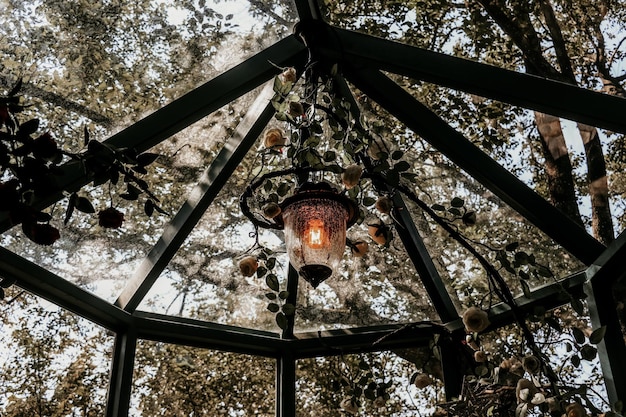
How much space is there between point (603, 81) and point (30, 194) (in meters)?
3.54

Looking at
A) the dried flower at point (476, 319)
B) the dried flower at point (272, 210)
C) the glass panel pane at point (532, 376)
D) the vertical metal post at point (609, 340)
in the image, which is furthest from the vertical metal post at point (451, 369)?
the dried flower at point (272, 210)

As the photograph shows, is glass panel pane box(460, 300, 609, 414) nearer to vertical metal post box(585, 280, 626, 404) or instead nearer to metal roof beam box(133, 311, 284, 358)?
vertical metal post box(585, 280, 626, 404)

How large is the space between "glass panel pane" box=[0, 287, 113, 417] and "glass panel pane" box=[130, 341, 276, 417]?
0.74 feet

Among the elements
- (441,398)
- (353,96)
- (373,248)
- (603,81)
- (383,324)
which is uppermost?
(603,81)

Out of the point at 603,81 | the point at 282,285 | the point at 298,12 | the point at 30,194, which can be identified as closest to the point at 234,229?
the point at 282,285

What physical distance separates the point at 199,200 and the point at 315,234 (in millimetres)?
1391

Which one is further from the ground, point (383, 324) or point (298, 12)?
point (298, 12)

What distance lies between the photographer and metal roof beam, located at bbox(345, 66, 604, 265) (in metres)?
3.18

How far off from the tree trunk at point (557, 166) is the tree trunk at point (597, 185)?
0.12 m

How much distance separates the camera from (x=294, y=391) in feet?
13.4

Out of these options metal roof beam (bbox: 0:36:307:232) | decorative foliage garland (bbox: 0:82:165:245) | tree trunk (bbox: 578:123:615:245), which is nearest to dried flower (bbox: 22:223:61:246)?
decorative foliage garland (bbox: 0:82:165:245)

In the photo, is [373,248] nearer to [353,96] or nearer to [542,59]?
[353,96]

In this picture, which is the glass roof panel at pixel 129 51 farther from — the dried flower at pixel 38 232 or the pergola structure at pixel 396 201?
the dried flower at pixel 38 232

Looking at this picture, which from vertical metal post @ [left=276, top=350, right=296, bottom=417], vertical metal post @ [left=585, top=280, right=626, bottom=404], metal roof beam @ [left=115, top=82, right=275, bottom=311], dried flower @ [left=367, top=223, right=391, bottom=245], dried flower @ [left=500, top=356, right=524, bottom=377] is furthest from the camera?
vertical metal post @ [left=276, top=350, right=296, bottom=417]
